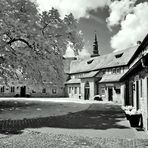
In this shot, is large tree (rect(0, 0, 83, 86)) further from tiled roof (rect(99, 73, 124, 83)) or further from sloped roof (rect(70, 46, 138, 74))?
sloped roof (rect(70, 46, 138, 74))

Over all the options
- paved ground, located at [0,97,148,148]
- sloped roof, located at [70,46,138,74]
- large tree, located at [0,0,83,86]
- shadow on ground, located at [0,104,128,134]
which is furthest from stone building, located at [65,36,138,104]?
paved ground, located at [0,97,148,148]

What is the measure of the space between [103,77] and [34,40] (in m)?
24.2

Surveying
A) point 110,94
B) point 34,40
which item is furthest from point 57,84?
point 110,94

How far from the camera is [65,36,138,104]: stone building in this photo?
35.3 m

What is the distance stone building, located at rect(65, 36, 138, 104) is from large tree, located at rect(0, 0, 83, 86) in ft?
45.4

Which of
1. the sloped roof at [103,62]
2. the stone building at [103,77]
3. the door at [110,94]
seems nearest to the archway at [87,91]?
the stone building at [103,77]

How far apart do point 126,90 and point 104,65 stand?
18131 mm

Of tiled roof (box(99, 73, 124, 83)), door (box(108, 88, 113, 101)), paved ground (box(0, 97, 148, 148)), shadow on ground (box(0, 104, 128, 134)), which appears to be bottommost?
shadow on ground (box(0, 104, 128, 134))

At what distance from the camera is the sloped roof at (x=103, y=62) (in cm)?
3812

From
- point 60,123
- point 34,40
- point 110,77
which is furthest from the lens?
point 110,77

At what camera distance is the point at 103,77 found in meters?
39.9

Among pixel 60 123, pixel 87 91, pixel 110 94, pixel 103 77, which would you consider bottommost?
pixel 60 123

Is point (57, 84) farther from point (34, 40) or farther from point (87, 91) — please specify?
point (87, 91)

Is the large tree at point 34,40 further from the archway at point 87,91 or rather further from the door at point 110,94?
the archway at point 87,91
